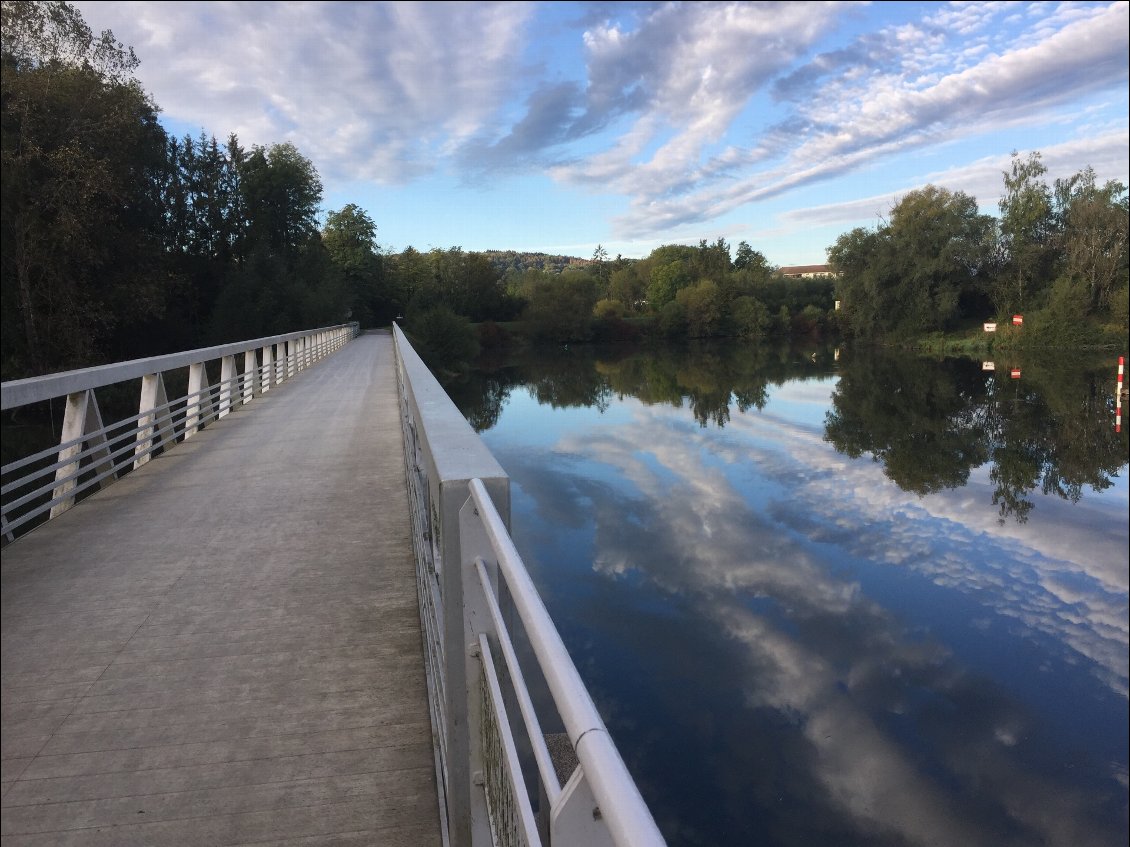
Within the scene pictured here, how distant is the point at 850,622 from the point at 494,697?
11.6 meters

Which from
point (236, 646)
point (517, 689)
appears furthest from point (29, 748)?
point (517, 689)

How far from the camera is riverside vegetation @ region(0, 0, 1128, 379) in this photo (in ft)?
68.0

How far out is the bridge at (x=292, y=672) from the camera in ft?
4.76

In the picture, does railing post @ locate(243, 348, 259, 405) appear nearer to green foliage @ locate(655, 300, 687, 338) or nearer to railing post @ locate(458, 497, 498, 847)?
railing post @ locate(458, 497, 498, 847)

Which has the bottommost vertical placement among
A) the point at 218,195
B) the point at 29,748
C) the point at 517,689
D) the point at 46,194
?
the point at 29,748

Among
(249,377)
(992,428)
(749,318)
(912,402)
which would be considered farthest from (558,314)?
(249,377)

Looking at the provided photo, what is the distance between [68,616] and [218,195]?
5152cm

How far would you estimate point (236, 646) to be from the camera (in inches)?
138

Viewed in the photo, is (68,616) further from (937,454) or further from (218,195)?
(218,195)

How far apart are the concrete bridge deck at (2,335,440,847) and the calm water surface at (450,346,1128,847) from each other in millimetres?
5015

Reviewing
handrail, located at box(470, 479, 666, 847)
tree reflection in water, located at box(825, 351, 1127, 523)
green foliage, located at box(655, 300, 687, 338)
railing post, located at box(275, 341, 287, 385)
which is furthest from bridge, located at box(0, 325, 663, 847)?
green foliage, located at box(655, 300, 687, 338)

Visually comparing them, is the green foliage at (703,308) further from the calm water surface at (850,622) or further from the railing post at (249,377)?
the railing post at (249,377)

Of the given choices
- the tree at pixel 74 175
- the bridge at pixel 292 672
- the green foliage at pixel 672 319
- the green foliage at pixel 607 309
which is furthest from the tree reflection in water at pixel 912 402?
the bridge at pixel 292 672

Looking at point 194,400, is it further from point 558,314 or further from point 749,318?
point 749,318
